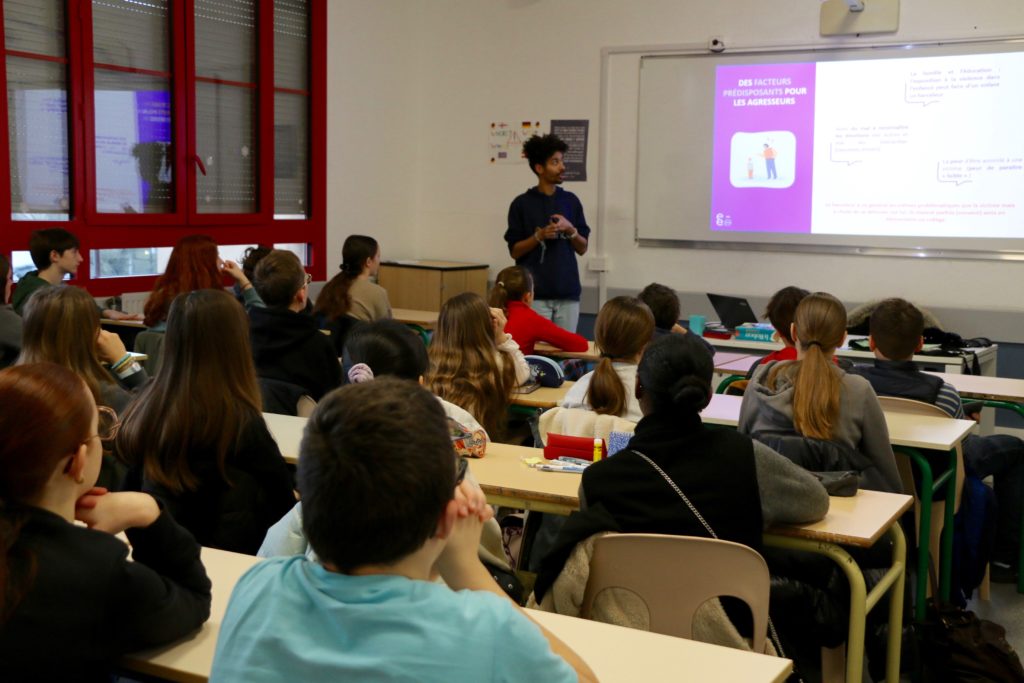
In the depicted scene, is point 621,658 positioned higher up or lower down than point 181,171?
lower down

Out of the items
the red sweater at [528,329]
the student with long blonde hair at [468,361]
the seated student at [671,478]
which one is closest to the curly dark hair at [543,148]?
the red sweater at [528,329]

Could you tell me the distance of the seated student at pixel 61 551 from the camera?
1.46 m

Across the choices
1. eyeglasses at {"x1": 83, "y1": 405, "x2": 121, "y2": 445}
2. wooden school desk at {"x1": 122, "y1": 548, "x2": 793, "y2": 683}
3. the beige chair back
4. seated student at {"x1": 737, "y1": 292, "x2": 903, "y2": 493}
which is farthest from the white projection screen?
wooden school desk at {"x1": 122, "y1": 548, "x2": 793, "y2": 683}

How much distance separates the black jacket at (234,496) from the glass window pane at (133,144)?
12.7 feet

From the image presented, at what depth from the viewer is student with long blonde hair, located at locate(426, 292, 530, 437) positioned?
3615mm

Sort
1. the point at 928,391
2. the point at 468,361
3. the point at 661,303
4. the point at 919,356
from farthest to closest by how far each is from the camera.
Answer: the point at 919,356, the point at 661,303, the point at 928,391, the point at 468,361

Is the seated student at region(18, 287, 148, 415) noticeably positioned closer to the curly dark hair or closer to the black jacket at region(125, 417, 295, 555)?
the black jacket at region(125, 417, 295, 555)

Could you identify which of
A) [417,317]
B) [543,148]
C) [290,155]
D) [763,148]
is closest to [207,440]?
[543,148]

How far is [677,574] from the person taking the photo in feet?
6.99

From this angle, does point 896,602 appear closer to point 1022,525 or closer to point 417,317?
point 1022,525

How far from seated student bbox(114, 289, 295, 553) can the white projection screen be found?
17.0 feet

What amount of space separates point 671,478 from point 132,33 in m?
4.77

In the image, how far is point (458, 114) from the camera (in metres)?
7.99

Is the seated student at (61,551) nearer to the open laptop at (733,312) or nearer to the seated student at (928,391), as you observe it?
the seated student at (928,391)
